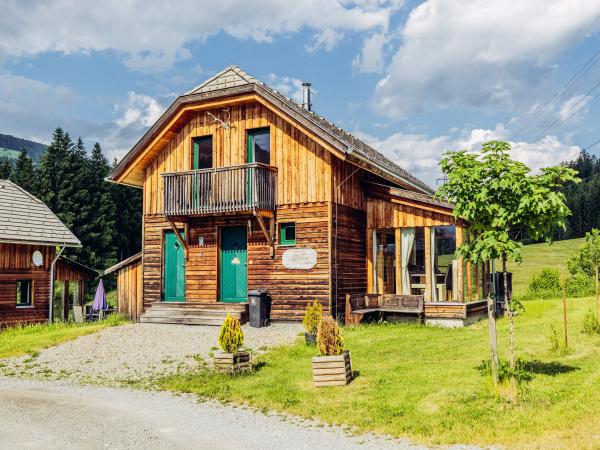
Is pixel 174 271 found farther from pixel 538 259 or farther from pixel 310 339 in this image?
pixel 538 259

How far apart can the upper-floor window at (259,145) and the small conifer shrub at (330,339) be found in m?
10.8

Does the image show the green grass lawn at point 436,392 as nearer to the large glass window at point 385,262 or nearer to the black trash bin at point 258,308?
the black trash bin at point 258,308

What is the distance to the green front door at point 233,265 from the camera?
70.7 ft

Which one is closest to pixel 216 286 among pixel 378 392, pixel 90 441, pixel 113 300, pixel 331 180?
pixel 331 180

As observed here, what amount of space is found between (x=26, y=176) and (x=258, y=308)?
4251 centimetres

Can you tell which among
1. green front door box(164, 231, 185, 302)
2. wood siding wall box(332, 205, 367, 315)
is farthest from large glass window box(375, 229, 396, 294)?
green front door box(164, 231, 185, 302)

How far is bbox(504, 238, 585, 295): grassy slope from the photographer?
183ft

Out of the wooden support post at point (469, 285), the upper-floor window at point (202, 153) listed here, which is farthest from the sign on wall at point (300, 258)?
the wooden support post at point (469, 285)

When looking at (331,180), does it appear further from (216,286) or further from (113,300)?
(113,300)

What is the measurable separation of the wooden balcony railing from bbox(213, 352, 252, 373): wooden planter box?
760cm

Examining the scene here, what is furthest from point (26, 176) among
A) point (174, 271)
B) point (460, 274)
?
point (460, 274)

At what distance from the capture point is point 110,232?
2157 inches

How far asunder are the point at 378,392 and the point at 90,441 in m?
4.86

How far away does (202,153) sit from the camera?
22.8m
